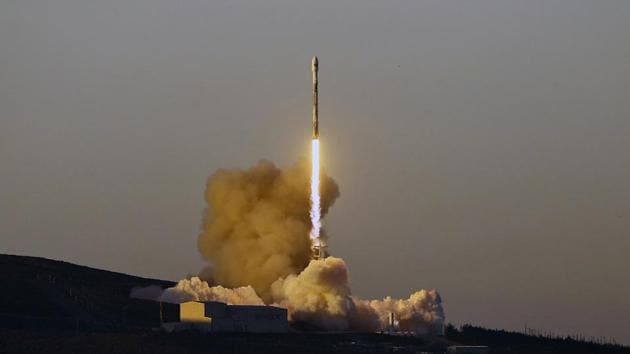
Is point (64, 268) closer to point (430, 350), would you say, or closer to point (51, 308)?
point (51, 308)

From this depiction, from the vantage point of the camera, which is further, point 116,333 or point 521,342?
point 521,342

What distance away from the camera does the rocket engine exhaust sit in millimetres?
119625

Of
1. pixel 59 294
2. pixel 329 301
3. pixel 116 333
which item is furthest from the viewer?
pixel 59 294

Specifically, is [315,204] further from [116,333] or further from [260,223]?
[116,333]

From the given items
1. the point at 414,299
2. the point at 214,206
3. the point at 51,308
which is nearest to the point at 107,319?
the point at 51,308

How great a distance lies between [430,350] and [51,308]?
23.6 meters

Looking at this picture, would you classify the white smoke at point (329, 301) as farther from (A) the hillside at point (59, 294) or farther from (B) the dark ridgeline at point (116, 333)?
(A) the hillside at point (59, 294)

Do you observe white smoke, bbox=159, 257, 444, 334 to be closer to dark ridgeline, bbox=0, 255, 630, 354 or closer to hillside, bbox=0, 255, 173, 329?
dark ridgeline, bbox=0, 255, 630, 354

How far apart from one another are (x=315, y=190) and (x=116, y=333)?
18.9m

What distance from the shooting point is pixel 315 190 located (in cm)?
12200

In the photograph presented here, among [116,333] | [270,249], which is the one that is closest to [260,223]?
[270,249]

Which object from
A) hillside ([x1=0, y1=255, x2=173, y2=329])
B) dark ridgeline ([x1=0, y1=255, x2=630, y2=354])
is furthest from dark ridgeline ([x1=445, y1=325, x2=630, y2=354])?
hillside ([x1=0, y1=255, x2=173, y2=329])

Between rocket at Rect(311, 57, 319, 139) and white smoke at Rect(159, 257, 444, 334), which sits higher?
rocket at Rect(311, 57, 319, 139)

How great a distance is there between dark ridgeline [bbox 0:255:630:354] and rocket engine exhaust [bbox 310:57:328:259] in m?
7.36
